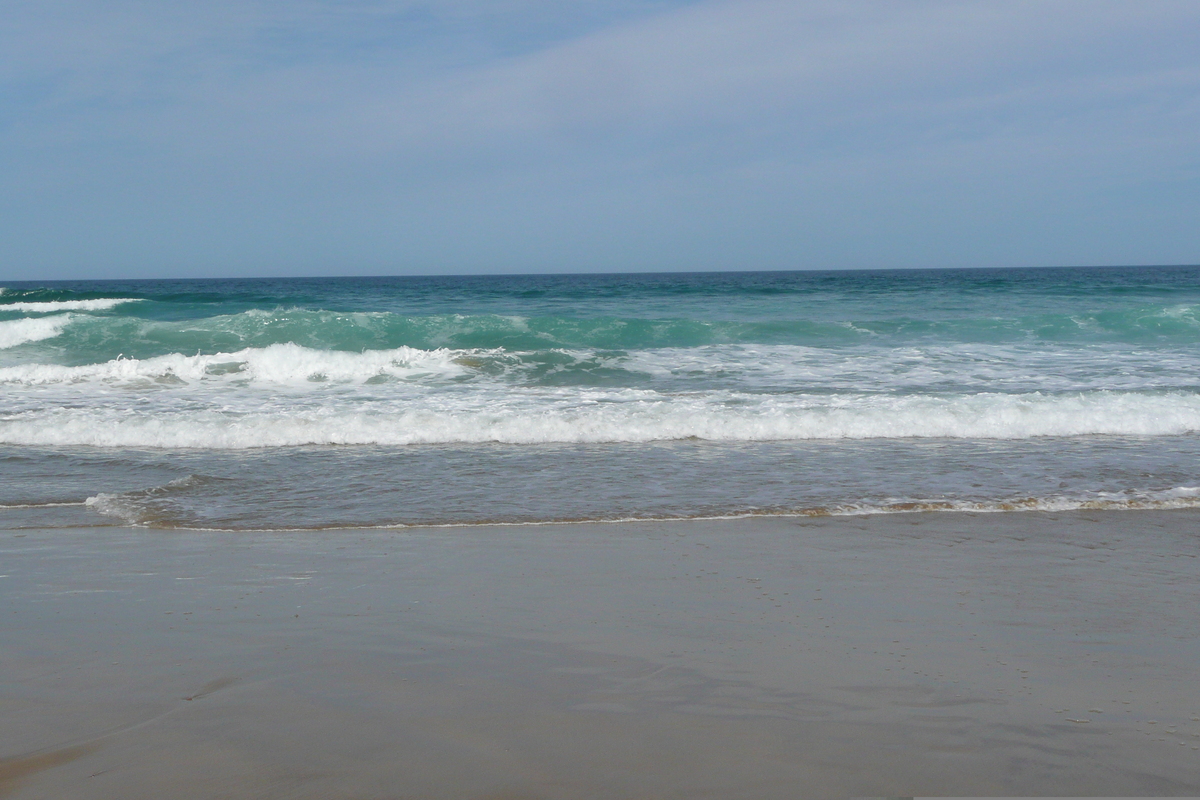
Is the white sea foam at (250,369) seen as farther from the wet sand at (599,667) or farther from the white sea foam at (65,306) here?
the white sea foam at (65,306)

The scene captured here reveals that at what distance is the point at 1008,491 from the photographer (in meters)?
6.12

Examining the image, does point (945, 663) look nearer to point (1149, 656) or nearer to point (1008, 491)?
point (1149, 656)

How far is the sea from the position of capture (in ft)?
19.4

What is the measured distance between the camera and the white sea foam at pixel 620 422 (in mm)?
8398

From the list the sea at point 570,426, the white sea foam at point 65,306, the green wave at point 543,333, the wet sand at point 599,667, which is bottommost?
the wet sand at point 599,667

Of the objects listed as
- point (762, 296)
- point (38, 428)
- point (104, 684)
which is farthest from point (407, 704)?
point (762, 296)

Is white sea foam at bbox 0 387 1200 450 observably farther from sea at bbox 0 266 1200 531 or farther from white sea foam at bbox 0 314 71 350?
white sea foam at bbox 0 314 71 350

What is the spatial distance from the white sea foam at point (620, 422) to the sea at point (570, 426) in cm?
3

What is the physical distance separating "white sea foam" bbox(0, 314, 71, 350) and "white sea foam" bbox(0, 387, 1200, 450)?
8.86m

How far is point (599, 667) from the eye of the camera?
10.1ft

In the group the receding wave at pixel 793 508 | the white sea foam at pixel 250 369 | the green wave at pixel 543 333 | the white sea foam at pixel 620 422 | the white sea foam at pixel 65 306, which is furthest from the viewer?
the white sea foam at pixel 65 306

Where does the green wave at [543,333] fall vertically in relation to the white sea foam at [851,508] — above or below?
above

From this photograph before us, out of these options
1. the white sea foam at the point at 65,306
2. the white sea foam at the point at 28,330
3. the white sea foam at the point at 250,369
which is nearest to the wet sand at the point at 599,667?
the white sea foam at the point at 250,369

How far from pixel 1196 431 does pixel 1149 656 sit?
6.70m
